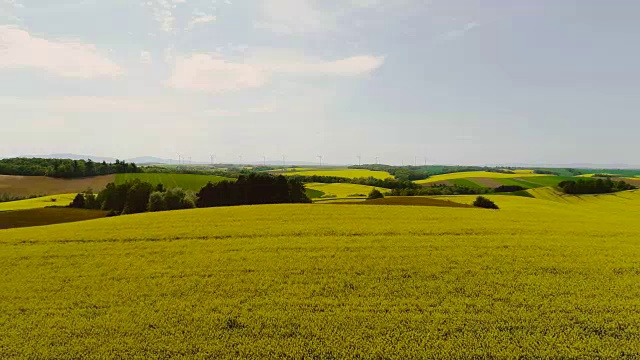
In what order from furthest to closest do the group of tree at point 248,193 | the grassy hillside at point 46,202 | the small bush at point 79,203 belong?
the grassy hillside at point 46,202, the small bush at point 79,203, the group of tree at point 248,193

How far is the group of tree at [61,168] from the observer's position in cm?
9638

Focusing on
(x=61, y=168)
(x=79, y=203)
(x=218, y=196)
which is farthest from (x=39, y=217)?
(x=61, y=168)

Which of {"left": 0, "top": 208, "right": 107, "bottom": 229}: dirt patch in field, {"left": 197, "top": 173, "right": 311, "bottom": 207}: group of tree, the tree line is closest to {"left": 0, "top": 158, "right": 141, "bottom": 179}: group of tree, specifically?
the tree line

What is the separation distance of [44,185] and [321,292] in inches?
3861

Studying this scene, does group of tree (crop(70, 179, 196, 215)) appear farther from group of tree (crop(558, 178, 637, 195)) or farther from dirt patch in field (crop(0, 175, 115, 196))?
group of tree (crop(558, 178, 637, 195))

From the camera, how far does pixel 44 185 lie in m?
83.2

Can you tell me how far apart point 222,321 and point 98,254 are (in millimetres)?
10908

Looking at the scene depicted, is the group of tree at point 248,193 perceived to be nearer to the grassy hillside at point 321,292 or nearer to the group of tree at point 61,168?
the grassy hillside at point 321,292

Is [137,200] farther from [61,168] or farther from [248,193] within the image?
[61,168]

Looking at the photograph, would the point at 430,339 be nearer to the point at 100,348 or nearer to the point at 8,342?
the point at 100,348

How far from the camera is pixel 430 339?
1017 centimetres

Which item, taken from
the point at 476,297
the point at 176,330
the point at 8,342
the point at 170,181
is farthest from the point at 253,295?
the point at 170,181

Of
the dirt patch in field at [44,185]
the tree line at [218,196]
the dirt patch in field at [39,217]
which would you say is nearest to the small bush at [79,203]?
the tree line at [218,196]

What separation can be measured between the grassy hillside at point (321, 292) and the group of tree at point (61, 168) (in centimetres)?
9132
